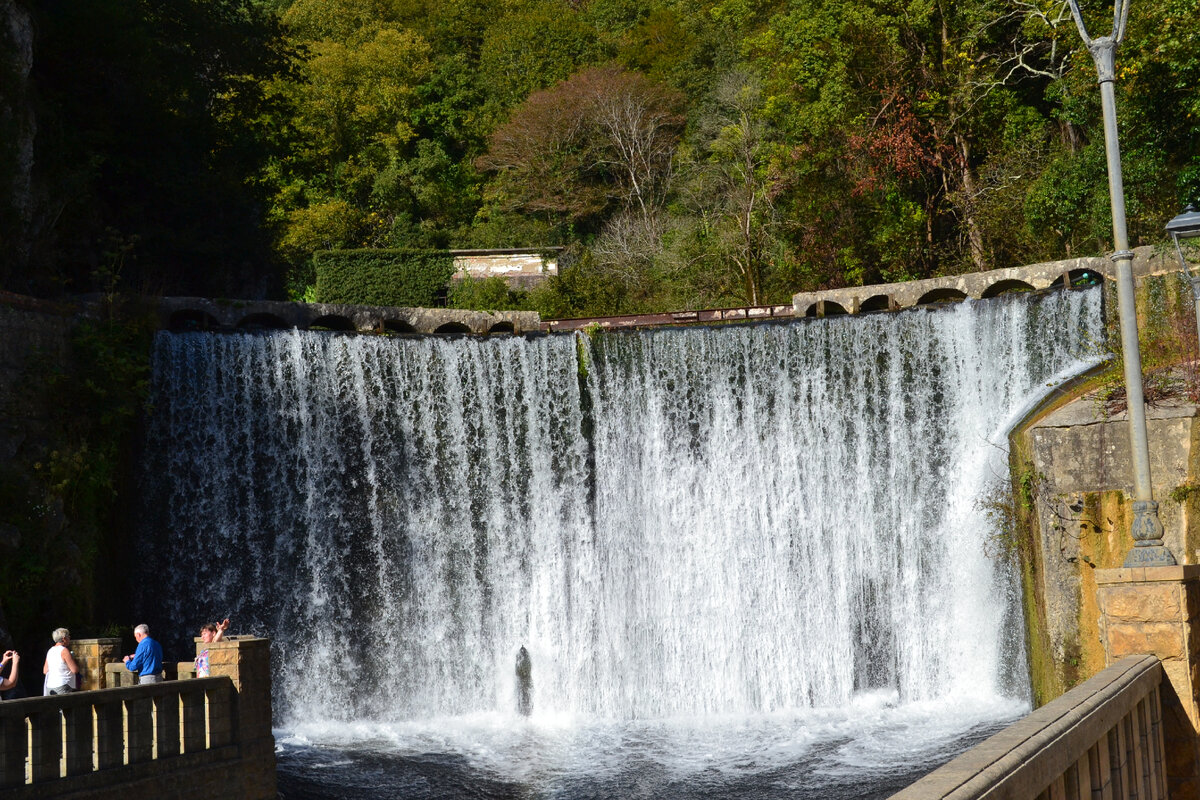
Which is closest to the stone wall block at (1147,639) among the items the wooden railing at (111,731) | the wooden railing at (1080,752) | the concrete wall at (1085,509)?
the wooden railing at (1080,752)

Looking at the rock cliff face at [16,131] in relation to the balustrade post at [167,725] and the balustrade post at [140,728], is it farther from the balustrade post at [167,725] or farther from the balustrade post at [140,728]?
the balustrade post at [140,728]

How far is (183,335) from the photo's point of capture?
21156 mm

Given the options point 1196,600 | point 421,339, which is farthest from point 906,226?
point 1196,600

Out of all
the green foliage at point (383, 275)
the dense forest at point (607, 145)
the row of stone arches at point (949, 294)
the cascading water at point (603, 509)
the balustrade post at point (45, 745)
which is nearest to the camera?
the balustrade post at point (45, 745)

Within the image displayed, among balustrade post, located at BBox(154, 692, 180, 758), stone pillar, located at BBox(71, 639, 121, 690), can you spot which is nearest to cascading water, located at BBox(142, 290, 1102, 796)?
stone pillar, located at BBox(71, 639, 121, 690)

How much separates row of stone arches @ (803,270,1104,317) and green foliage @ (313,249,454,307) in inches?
543

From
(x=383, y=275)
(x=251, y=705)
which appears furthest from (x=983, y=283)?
(x=383, y=275)

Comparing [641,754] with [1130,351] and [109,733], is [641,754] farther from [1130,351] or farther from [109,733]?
[1130,351]

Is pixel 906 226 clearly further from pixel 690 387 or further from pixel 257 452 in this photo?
pixel 257 452

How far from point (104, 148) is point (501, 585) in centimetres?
1301

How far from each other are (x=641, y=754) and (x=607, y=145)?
92.2 feet

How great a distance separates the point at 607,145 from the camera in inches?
1636

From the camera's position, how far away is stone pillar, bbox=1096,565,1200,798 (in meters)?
9.30

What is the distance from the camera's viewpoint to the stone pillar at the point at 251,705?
14391 mm
